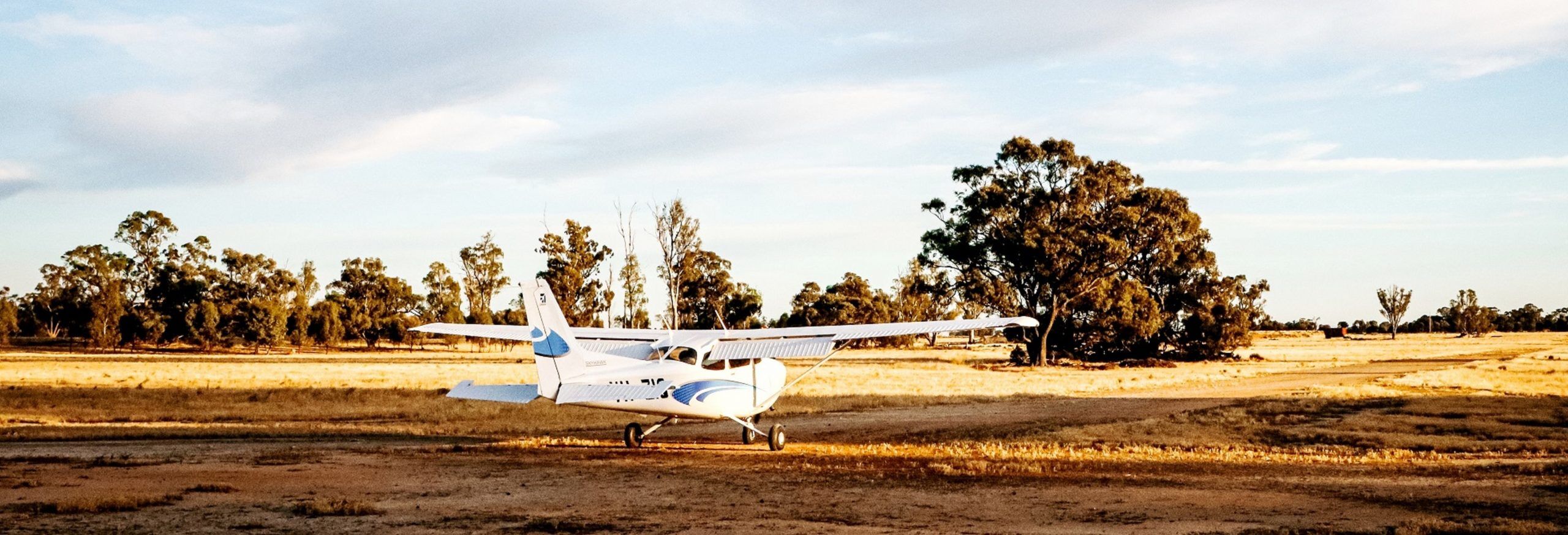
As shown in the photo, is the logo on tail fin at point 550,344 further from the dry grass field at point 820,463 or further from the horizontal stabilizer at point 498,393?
the dry grass field at point 820,463

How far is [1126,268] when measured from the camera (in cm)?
6581

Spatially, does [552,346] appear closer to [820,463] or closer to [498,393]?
[498,393]

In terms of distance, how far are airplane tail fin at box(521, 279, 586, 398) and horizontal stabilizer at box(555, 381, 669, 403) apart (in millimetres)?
178

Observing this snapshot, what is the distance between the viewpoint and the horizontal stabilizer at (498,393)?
18.4m

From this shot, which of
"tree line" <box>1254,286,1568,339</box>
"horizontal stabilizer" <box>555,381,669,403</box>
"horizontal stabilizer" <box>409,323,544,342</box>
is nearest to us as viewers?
"horizontal stabilizer" <box>555,381,669,403</box>

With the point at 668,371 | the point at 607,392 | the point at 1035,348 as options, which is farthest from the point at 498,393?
the point at 1035,348

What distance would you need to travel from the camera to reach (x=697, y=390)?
1852 centimetres

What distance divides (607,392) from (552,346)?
1.21m

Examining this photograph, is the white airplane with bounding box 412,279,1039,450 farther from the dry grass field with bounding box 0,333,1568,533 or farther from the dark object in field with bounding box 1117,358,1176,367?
the dark object in field with bounding box 1117,358,1176,367

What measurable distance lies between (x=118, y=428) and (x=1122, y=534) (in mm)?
20660

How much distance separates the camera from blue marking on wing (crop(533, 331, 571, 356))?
18328 millimetres

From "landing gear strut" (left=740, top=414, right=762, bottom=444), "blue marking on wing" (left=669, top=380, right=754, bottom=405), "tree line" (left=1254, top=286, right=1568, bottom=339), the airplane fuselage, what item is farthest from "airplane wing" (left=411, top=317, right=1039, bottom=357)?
"tree line" (left=1254, top=286, right=1568, bottom=339)

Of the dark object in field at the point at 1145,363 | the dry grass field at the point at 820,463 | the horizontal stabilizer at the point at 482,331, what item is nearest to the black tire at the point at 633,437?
the dry grass field at the point at 820,463

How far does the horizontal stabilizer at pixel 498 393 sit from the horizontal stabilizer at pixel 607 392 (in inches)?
20.4
